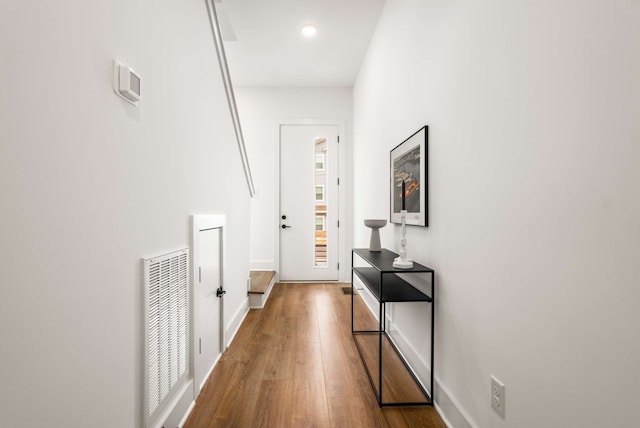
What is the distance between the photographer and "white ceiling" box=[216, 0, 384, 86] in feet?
9.57

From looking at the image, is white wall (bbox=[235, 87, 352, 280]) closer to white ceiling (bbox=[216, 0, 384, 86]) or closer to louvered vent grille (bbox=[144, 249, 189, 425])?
white ceiling (bbox=[216, 0, 384, 86])

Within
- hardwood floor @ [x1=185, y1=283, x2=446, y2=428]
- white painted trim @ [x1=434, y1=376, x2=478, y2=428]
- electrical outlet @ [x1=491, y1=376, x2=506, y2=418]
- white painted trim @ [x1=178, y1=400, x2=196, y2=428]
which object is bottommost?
hardwood floor @ [x1=185, y1=283, x2=446, y2=428]

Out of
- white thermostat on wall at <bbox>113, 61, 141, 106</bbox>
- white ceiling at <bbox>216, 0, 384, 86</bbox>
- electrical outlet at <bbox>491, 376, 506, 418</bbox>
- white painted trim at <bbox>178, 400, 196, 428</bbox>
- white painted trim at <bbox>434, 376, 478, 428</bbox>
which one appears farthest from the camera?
white ceiling at <bbox>216, 0, 384, 86</bbox>

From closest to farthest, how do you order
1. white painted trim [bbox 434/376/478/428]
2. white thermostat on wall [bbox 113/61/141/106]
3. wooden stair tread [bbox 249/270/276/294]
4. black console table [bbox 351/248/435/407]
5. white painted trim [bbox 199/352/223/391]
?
1. white thermostat on wall [bbox 113/61/141/106]
2. white painted trim [bbox 434/376/478/428]
3. black console table [bbox 351/248/435/407]
4. white painted trim [bbox 199/352/223/391]
5. wooden stair tread [bbox 249/270/276/294]

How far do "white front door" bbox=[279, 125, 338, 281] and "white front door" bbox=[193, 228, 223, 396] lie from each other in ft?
7.93

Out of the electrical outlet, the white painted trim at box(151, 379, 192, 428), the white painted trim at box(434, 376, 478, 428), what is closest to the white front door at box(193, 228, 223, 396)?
the white painted trim at box(151, 379, 192, 428)

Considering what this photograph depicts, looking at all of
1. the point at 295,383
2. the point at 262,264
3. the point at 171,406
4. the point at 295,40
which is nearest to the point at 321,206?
the point at 262,264

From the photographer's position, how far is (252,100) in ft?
15.3

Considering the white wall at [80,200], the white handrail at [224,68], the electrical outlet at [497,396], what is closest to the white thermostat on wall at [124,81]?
the white wall at [80,200]

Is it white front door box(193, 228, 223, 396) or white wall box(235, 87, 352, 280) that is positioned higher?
white wall box(235, 87, 352, 280)

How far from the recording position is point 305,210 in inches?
184

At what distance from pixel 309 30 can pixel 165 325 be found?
3.11 meters

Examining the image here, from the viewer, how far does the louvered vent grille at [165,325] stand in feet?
4.08

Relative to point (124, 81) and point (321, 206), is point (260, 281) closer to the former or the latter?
point (321, 206)
